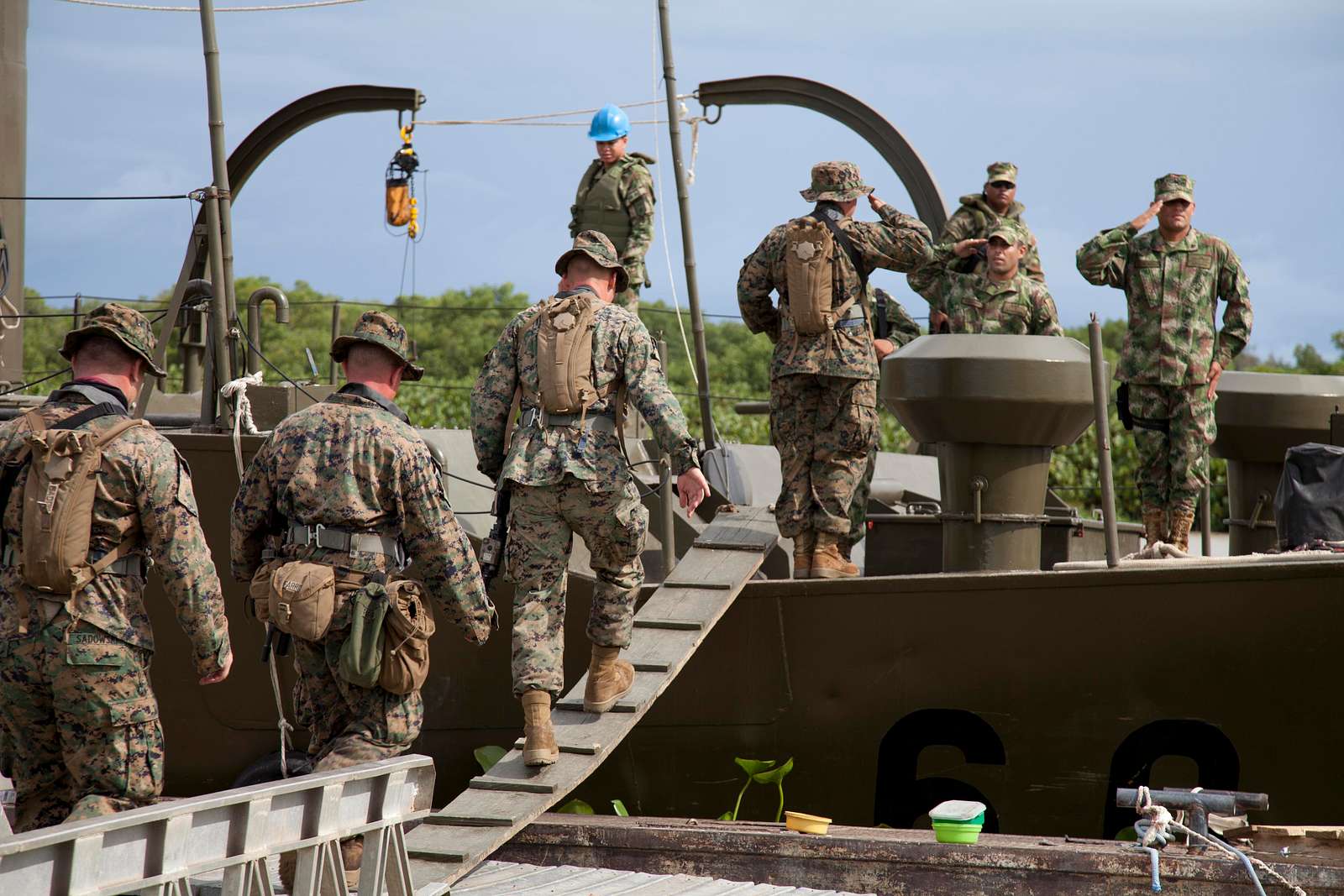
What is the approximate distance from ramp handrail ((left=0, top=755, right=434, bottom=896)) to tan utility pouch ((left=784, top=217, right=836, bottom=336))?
3.25m

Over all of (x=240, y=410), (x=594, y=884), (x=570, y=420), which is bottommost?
(x=594, y=884)

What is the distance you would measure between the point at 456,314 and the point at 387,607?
3380 cm

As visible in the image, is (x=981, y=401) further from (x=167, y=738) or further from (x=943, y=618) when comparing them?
(x=167, y=738)

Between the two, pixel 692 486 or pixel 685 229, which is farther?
pixel 685 229

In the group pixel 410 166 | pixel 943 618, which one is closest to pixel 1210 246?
pixel 943 618

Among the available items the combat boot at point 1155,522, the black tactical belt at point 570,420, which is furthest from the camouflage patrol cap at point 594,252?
the combat boot at point 1155,522

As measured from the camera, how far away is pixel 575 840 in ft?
19.0

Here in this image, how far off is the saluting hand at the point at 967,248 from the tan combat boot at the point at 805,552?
196 cm

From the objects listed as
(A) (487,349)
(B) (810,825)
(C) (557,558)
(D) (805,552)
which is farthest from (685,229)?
(A) (487,349)

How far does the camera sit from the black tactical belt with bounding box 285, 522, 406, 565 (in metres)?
5.16

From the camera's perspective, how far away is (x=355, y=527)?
5172 mm

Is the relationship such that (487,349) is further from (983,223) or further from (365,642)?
(365,642)

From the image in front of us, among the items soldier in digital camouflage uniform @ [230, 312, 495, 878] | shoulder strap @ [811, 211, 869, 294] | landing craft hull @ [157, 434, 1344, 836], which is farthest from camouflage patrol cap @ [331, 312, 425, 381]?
shoulder strap @ [811, 211, 869, 294]

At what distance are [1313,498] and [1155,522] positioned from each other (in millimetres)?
927
